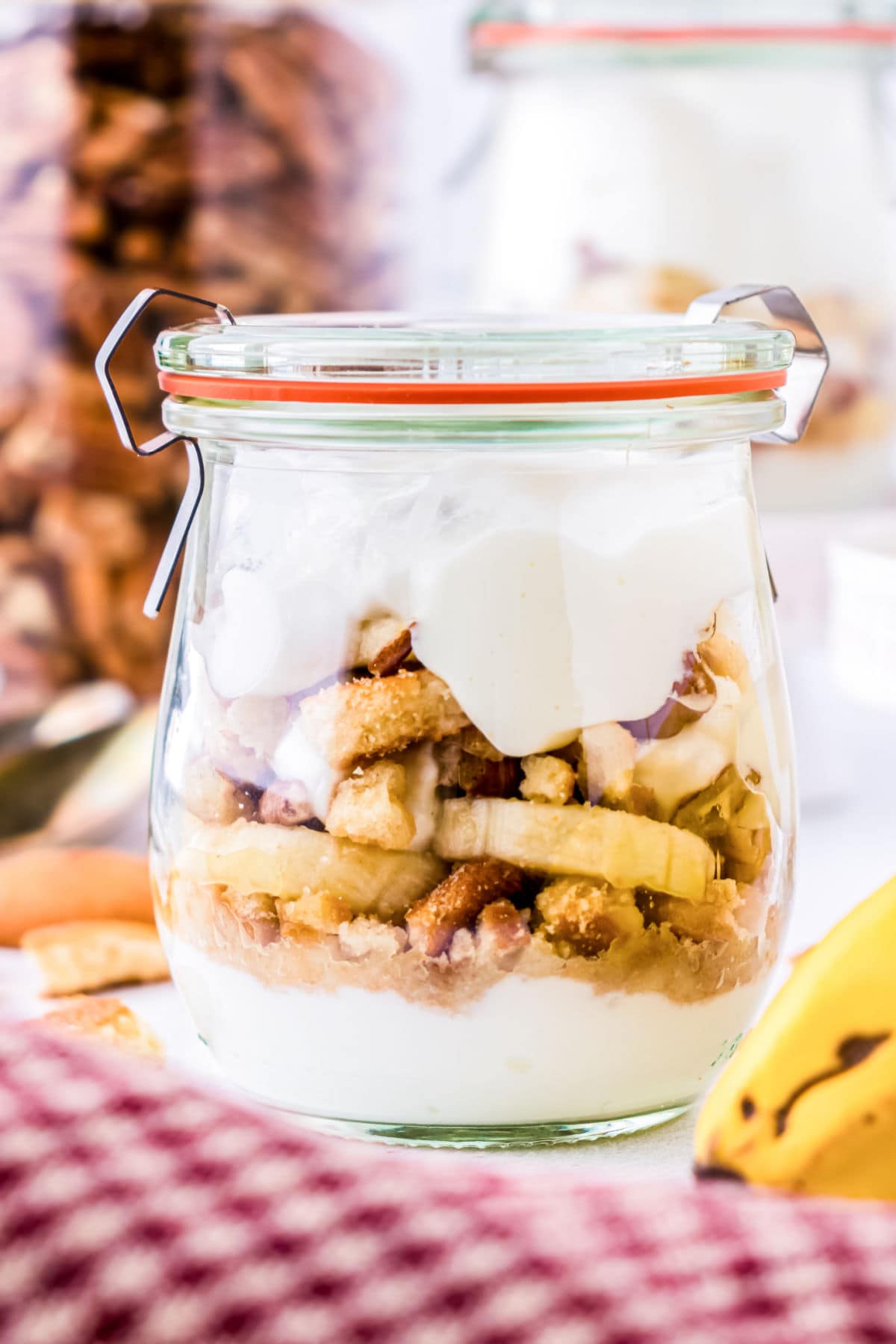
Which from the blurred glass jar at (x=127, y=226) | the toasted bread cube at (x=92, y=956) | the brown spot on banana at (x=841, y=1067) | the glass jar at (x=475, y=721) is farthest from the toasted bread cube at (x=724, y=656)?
the blurred glass jar at (x=127, y=226)

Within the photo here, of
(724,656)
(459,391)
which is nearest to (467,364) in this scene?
(459,391)

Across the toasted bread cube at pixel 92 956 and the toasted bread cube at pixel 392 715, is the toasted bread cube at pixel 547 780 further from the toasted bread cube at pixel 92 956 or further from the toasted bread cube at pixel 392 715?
the toasted bread cube at pixel 92 956

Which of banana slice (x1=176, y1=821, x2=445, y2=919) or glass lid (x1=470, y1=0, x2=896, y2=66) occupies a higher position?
glass lid (x1=470, y1=0, x2=896, y2=66)

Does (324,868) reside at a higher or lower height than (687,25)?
lower

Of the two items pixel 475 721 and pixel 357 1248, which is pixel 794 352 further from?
pixel 357 1248

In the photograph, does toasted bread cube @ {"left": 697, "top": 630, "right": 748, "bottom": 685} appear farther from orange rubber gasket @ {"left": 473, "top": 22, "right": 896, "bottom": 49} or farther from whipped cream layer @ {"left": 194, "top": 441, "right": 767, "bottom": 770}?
orange rubber gasket @ {"left": 473, "top": 22, "right": 896, "bottom": 49}

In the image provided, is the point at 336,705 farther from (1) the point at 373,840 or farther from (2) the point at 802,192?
(2) the point at 802,192

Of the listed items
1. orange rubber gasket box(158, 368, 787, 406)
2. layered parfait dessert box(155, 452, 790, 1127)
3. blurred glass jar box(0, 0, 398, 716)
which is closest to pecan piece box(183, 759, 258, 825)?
layered parfait dessert box(155, 452, 790, 1127)

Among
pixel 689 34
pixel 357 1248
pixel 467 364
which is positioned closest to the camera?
pixel 357 1248
